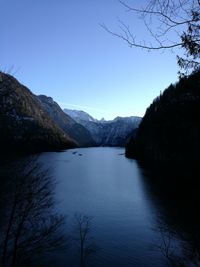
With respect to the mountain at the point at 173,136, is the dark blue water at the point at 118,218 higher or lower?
lower

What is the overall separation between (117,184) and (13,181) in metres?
60.0

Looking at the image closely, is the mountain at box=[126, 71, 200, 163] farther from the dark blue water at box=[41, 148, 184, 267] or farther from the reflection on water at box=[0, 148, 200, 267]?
the dark blue water at box=[41, 148, 184, 267]

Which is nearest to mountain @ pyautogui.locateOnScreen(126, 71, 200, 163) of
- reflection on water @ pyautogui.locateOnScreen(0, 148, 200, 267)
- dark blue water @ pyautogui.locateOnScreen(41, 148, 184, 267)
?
reflection on water @ pyautogui.locateOnScreen(0, 148, 200, 267)

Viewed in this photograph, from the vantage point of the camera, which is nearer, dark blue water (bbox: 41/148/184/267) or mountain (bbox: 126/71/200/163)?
dark blue water (bbox: 41/148/184/267)

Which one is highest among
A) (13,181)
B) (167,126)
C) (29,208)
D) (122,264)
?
(167,126)

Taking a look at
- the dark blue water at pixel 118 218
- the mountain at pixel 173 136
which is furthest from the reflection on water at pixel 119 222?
the mountain at pixel 173 136

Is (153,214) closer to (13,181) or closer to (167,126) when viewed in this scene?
(13,181)

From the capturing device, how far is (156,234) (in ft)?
130

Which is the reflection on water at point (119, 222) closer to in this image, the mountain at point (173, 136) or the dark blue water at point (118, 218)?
the dark blue water at point (118, 218)

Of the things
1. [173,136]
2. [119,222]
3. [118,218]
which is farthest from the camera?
[173,136]

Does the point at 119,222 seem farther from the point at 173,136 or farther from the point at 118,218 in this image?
the point at 173,136

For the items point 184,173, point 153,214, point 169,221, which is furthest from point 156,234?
point 184,173

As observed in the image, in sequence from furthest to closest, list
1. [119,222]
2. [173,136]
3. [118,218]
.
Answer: [173,136] < [118,218] < [119,222]

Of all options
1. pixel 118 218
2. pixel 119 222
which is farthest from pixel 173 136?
pixel 119 222
